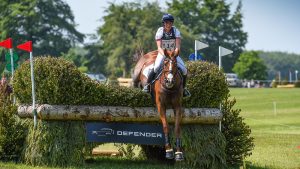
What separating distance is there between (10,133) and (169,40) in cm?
390

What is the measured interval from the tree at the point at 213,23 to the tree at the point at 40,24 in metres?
25.2

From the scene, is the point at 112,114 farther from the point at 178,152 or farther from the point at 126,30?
the point at 126,30

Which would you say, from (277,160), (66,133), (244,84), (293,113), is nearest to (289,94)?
(293,113)

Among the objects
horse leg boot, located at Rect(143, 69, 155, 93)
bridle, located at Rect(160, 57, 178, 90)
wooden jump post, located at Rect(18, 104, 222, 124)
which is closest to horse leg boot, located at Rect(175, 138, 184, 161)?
wooden jump post, located at Rect(18, 104, 222, 124)

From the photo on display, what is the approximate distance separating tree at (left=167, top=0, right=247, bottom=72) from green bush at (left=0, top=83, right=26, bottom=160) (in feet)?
308

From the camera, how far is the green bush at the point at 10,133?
12234 mm

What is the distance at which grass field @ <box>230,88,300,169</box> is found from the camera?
1458 centimetres

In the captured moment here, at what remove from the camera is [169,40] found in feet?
37.1

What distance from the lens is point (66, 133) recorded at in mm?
11898

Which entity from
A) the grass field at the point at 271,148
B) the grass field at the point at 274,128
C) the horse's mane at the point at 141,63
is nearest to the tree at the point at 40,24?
the grass field at the point at 274,128

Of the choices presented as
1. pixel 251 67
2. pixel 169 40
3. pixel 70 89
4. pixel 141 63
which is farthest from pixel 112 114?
pixel 251 67

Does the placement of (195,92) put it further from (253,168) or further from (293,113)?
(293,113)

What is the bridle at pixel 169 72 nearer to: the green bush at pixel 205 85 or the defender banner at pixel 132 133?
the green bush at pixel 205 85

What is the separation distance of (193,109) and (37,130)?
10.5 ft
